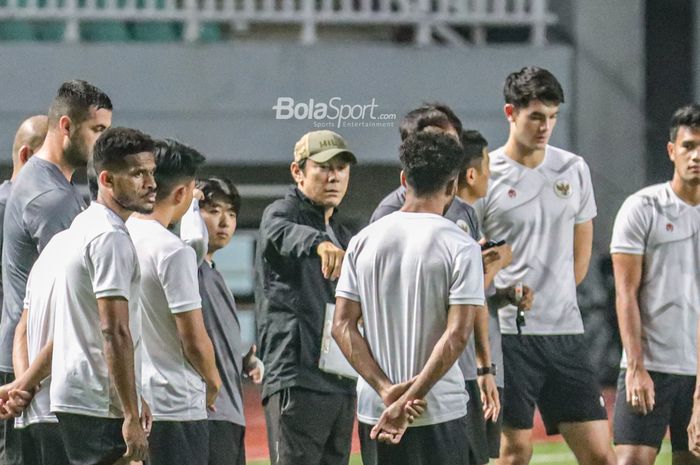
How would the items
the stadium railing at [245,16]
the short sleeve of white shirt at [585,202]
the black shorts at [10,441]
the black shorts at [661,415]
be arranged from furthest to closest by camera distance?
the stadium railing at [245,16] < the short sleeve of white shirt at [585,202] < the black shorts at [661,415] < the black shorts at [10,441]

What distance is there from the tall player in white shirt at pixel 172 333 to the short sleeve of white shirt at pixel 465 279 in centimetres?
93

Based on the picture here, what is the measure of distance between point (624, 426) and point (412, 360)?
1884 millimetres

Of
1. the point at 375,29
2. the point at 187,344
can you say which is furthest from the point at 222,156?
the point at 187,344

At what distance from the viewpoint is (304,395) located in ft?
20.8

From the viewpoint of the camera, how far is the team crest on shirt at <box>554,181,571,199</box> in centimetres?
679

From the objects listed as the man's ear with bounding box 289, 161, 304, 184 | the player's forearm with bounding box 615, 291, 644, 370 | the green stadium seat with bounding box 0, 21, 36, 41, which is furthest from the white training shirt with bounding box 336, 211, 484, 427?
the green stadium seat with bounding box 0, 21, 36, 41

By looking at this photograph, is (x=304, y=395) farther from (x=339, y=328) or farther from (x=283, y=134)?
(x=283, y=134)

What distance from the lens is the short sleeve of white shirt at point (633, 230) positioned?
6.62 meters

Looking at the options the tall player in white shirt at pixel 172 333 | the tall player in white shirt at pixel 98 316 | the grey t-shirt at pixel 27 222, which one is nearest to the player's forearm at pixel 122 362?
the tall player in white shirt at pixel 98 316

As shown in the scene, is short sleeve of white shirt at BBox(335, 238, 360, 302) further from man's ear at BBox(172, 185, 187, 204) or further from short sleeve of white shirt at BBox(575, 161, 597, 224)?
short sleeve of white shirt at BBox(575, 161, 597, 224)

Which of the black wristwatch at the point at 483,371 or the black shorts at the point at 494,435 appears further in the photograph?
the black shorts at the point at 494,435

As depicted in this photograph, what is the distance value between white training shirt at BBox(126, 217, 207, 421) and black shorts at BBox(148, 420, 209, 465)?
0.03 meters

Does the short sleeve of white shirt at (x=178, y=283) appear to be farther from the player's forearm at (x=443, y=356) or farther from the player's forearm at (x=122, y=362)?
the player's forearm at (x=443, y=356)

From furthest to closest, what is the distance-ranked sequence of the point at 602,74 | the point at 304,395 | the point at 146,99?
the point at 602,74
the point at 146,99
the point at 304,395
